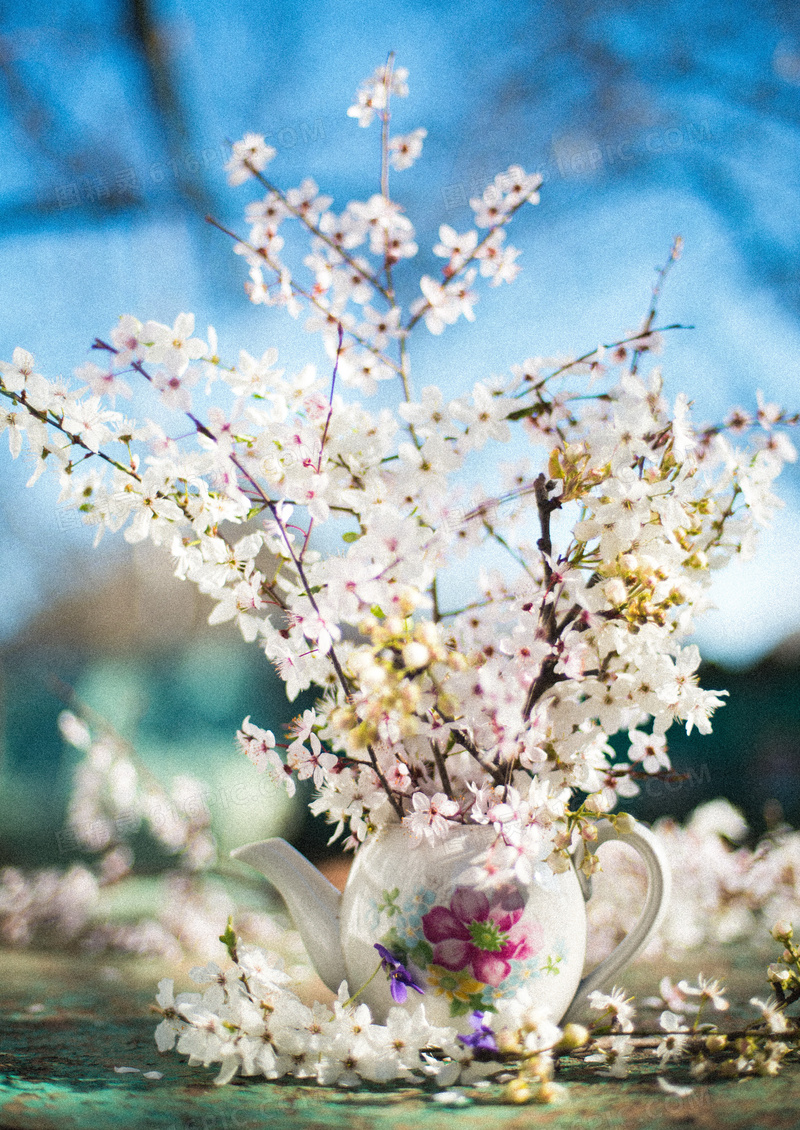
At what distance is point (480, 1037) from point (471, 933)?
2.4 inches

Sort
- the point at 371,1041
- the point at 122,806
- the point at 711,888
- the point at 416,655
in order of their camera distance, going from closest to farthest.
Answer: the point at 416,655
the point at 371,1041
the point at 711,888
the point at 122,806

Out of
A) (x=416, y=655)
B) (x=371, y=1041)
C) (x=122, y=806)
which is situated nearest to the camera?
(x=416, y=655)

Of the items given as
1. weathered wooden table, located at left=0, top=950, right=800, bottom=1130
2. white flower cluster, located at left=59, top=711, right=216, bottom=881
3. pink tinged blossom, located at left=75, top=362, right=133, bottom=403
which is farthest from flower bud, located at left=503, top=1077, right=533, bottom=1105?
white flower cluster, located at left=59, top=711, right=216, bottom=881

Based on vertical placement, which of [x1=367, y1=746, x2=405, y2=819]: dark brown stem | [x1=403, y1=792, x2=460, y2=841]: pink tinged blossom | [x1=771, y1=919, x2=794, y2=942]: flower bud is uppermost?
[x1=367, y1=746, x2=405, y2=819]: dark brown stem

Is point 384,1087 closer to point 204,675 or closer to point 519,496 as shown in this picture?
point 519,496

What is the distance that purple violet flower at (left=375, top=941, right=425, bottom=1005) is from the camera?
1.72ft

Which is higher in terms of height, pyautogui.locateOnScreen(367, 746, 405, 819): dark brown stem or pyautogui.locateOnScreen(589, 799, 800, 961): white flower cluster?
pyautogui.locateOnScreen(367, 746, 405, 819): dark brown stem

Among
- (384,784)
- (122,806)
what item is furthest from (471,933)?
(122,806)

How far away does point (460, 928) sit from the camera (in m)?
0.52

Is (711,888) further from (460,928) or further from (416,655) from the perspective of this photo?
(416,655)

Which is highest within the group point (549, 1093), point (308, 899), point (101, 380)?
point (101, 380)

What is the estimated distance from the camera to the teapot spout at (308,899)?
58 cm

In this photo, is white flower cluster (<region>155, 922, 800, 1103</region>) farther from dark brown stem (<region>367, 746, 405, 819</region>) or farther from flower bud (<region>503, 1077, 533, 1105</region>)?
dark brown stem (<region>367, 746, 405, 819</region>)

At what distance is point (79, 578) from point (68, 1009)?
2.89 ft
